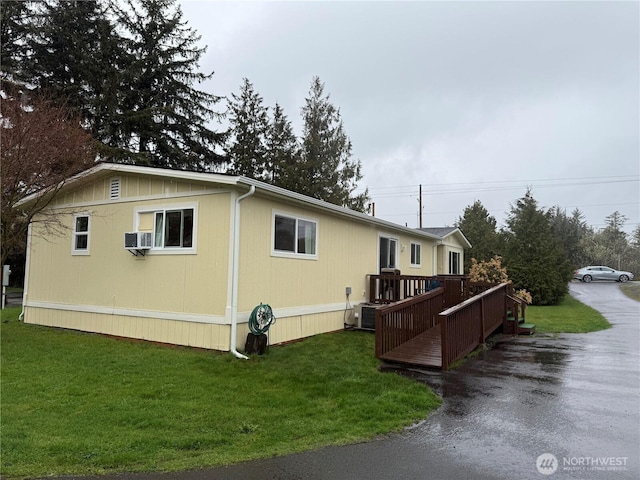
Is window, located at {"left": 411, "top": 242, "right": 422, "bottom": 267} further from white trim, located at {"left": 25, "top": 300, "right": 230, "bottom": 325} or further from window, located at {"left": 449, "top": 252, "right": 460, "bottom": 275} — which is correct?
white trim, located at {"left": 25, "top": 300, "right": 230, "bottom": 325}

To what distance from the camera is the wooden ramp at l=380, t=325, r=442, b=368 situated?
698 centimetres

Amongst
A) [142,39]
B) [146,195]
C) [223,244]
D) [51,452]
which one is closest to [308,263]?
[223,244]

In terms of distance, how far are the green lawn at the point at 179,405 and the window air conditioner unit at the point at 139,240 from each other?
6.57 ft

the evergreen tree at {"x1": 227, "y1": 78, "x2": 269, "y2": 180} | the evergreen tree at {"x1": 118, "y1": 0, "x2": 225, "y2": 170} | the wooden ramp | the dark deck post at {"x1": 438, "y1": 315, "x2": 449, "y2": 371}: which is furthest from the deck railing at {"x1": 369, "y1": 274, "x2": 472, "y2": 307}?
the evergreen tree at {"x1": 227, "y1": 78, "x2": 269, "y2": 180}

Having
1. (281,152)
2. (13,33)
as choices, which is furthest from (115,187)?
(281,152)

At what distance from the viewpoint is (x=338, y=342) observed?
911 cm

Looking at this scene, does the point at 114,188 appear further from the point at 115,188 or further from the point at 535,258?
the point at 535,258

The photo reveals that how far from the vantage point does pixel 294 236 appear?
9.27 metres

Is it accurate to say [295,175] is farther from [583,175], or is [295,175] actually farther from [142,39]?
[583,175]

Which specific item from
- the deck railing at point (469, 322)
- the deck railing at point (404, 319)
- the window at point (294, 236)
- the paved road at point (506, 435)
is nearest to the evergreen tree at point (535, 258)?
the deck railing at point (469, 322)

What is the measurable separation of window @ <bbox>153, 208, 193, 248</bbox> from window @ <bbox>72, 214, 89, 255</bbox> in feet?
8.17

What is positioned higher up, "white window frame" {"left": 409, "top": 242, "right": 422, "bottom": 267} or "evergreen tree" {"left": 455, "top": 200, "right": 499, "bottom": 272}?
"evergreen tree" {"left": 455, "top": 200, "right": 499, "bottom": 272}

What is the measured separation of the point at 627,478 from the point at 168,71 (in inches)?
943

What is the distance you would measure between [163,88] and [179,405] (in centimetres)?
2100
